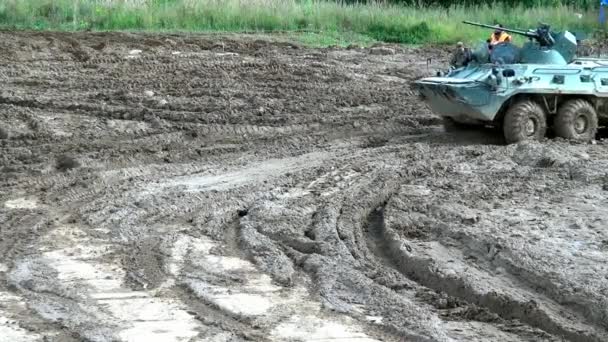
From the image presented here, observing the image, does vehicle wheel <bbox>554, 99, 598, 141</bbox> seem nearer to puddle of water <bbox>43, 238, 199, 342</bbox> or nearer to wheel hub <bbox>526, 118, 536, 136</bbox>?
wheel hub <bbox>526, 118, 536, 136</bbox>

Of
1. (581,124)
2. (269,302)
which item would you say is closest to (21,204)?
(269,302)

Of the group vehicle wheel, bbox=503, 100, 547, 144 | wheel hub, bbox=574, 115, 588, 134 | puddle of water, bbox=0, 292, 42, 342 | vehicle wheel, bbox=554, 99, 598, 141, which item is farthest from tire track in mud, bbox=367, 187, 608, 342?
wheel hub, bbox=574, 115, 588, 134

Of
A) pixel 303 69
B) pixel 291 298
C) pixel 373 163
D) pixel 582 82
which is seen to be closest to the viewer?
pixel 291 298

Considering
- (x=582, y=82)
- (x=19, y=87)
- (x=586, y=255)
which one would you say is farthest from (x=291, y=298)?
(x=19, y=87)

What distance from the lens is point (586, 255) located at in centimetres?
944

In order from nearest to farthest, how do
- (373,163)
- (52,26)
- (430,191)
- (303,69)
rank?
(430,191), (373,163), (303,69), (52,26)

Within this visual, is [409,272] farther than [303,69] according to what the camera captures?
No

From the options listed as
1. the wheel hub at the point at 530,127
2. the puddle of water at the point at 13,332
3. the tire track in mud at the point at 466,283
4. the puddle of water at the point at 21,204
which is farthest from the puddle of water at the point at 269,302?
the wheel hub at the point at 530,127

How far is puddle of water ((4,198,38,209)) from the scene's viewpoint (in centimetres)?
1194

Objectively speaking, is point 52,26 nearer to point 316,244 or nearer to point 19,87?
point 19,87

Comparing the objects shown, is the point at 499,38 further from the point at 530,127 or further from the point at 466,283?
the point at 466,283

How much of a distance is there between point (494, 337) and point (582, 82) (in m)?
9.05

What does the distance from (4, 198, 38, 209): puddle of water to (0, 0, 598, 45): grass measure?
40.8 ft

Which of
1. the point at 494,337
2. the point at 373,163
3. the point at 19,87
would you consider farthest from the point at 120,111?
the point at 494,337
